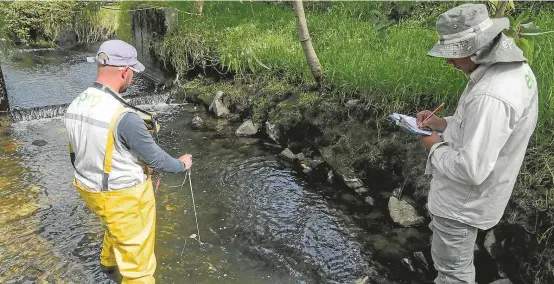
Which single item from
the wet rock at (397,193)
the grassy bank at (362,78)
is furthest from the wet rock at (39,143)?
the wet rock at (397,193)

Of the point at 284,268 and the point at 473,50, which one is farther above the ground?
the point at 473,50

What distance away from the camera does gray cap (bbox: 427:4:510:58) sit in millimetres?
2514

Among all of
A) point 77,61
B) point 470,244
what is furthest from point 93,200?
point 77,61

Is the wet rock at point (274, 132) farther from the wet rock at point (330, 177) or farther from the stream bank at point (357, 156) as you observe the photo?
the wet rock at point (330, 177)

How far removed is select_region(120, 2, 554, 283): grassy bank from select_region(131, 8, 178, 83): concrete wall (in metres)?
0.32

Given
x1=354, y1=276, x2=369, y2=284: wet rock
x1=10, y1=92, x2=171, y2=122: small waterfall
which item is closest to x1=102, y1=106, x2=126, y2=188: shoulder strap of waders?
x1=354, y1=276, x2=369, y2=284: wet rock

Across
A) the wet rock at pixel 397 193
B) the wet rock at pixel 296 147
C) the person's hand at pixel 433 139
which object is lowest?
the wet rock at pixel 296 147

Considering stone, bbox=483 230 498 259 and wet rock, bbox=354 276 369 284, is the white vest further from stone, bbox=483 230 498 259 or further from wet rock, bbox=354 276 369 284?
stone, bbox=483 230 498 259

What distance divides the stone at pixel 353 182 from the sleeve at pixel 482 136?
10.3 feet

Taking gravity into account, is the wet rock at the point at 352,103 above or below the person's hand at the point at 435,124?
below

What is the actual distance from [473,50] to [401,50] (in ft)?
14.7

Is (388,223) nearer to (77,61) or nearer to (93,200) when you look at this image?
(93,200)

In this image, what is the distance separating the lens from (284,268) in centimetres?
441

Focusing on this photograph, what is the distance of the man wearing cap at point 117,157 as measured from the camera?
9.93ft
